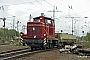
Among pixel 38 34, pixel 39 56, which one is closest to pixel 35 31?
pixel 38 34

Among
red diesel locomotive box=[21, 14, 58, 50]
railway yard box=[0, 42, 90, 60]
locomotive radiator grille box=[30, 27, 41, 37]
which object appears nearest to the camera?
railway yard box=[0, 42, 90, 60]

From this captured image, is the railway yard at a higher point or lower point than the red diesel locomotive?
lower

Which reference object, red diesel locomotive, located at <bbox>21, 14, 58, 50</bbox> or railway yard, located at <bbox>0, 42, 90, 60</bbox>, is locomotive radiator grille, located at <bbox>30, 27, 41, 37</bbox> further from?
railway yard, located at <bbox>0, 42, 90, 60</bbox>

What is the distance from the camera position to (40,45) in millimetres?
22562

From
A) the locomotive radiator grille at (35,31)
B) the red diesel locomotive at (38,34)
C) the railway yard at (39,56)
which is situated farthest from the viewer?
the locomotive radiator grille at (35,31)

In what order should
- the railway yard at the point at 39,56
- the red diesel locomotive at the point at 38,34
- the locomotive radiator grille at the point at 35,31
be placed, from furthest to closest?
1. the locomotive radiator grille at the point at 35,31
2. the red diesel locomotive at the point at 38,34
3. the railway yard at the point at 39,56

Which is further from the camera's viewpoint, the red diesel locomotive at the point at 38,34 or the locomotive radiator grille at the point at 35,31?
the locomotive radiator grille at the point at 35,31

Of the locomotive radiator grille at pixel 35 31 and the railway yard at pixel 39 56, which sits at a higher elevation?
the locomotive radiator grille at pixel 35 31

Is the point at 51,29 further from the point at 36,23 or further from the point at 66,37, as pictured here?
the point at 66,37

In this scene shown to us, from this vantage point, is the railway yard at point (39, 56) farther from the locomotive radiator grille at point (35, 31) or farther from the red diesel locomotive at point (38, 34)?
the locomotive radiator grille at point (35, 31)

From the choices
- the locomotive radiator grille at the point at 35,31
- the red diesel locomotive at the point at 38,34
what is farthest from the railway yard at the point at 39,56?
the locomotive radiator grille at the point at 35,31

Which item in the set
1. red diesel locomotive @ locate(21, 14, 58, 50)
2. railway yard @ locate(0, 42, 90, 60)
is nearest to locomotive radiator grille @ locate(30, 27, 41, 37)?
red diesel locomotive @ locate(21, 14, 58, 50)

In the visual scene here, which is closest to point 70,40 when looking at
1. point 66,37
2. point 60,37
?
point 66,37

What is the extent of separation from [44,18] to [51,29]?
2405mm
